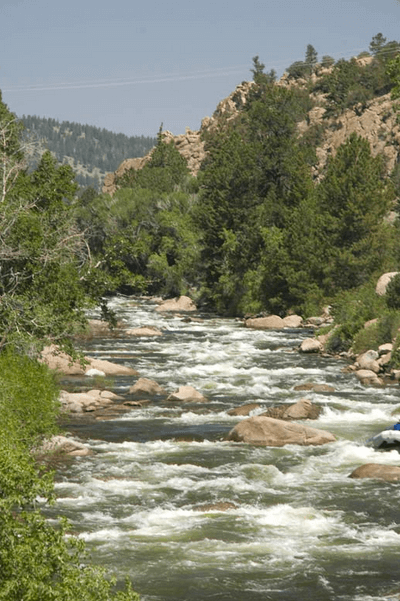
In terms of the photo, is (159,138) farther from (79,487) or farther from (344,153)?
(79,487)

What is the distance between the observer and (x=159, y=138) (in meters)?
121

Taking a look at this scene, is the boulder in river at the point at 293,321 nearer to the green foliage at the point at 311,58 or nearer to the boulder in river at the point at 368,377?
the boulder in river at the point at 368,377

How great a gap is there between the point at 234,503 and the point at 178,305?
161ft

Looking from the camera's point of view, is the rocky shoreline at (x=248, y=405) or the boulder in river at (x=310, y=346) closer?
the rocky shoreline at (x=248, y=405)

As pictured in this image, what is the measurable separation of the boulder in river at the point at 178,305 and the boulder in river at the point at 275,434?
4087cm

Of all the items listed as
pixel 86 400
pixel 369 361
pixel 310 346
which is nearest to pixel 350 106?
pixel 310 346

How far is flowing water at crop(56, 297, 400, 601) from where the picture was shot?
1251cm

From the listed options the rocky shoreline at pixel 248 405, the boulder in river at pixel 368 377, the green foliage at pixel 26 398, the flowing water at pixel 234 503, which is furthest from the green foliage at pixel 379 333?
the green foliage at pixel 26 398

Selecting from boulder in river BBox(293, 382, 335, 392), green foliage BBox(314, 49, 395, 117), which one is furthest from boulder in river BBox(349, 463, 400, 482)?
green foliage BBox(314, 49, 395, 117)

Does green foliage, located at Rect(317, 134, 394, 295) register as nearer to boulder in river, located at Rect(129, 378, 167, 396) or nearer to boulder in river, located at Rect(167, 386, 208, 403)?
boulder in river, located at Rect(129, 378, 167, 396)

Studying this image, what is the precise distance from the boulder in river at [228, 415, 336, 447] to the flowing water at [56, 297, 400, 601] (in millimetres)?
378

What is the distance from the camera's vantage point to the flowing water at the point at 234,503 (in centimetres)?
1251

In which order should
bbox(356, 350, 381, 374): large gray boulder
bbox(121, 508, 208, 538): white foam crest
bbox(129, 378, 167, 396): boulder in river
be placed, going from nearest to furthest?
bbox(121, 508, 208, 538): white foam crest, bbox(129, 378, 167, 396): boulder in river, bbox(356, 350, 381, 374): large gray boulder

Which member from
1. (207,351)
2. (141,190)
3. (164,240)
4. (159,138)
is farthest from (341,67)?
(207,351)
